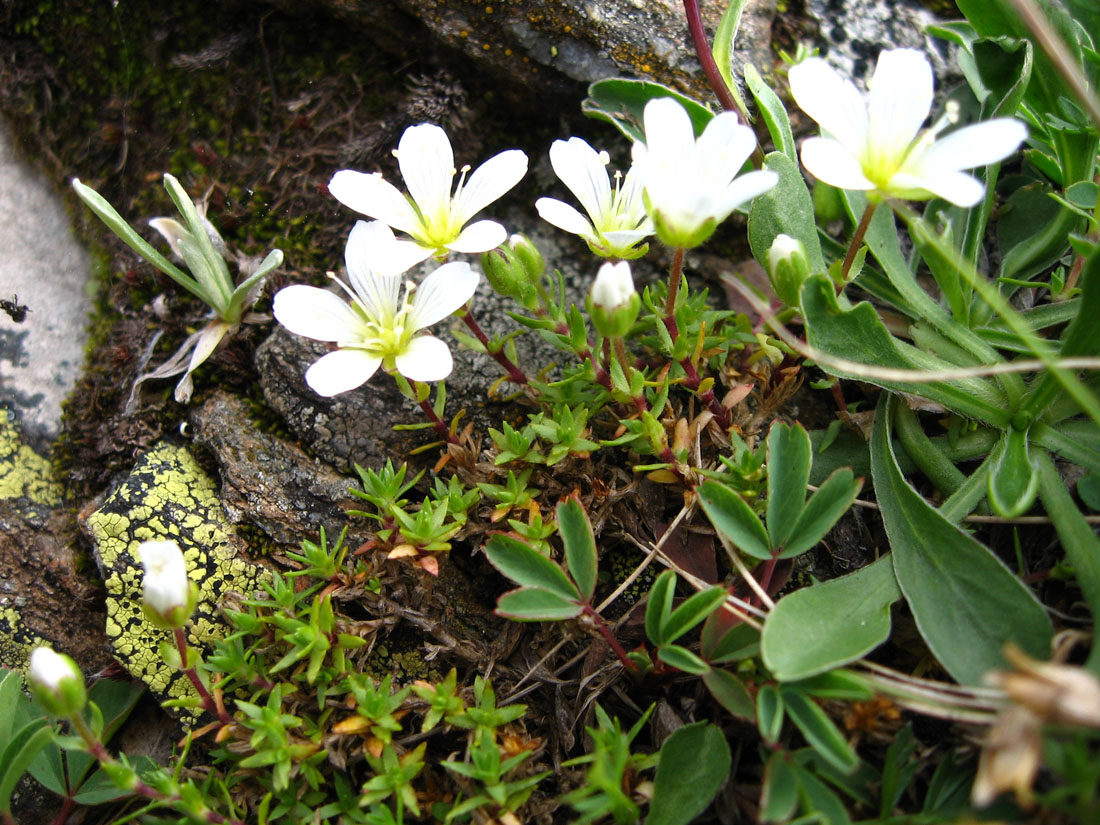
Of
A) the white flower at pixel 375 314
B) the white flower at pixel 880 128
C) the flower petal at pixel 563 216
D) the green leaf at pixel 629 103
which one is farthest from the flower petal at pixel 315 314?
the white flower at pixel 880 128

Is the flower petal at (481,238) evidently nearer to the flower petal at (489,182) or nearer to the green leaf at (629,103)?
the flower petal at (489,182)

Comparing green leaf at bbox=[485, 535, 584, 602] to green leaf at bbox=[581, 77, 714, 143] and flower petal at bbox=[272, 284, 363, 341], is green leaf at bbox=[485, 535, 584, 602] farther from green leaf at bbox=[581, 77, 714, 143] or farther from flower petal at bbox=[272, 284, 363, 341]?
green leaf at bbox=[581, 77, 714, 143]

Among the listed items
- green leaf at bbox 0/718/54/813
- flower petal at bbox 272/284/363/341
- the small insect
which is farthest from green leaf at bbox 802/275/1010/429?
the small insect

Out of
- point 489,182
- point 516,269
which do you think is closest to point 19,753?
point 516,269

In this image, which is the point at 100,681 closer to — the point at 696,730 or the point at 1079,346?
the point at 696,730

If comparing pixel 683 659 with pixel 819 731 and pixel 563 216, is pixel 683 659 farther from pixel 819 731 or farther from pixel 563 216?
pixel 563 216
